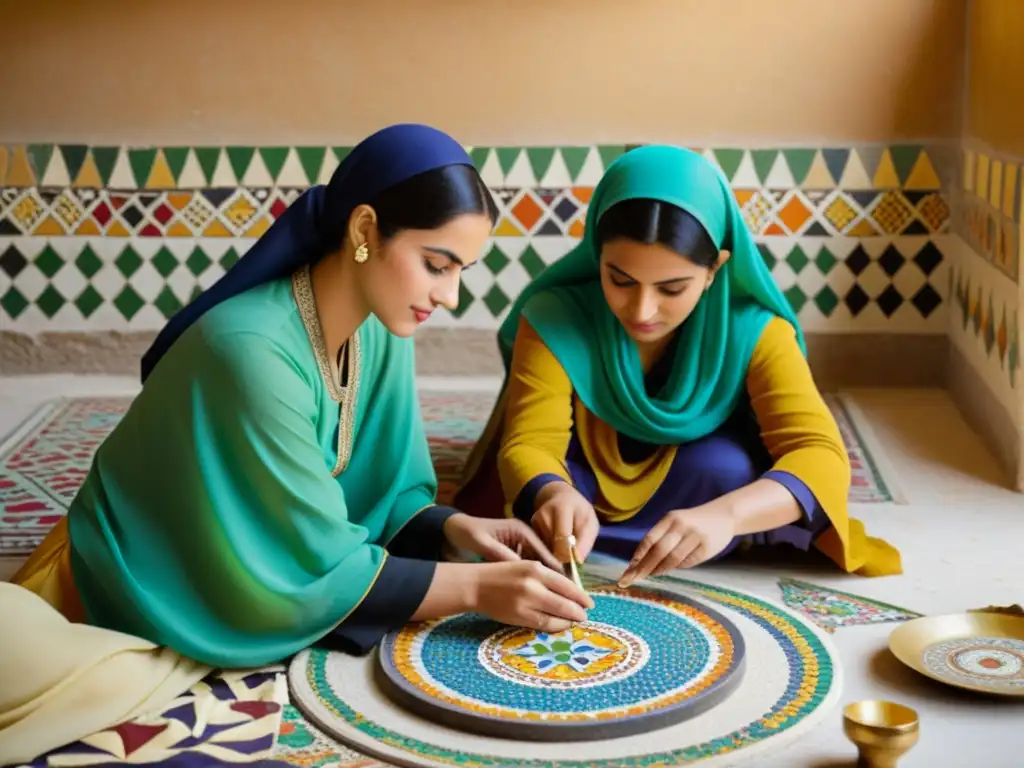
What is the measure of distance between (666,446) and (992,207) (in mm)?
1536

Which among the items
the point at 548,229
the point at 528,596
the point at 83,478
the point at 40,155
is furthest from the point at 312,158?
the point at 528,596

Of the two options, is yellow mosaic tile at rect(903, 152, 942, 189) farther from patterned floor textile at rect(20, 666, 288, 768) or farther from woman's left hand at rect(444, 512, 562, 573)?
patterned floor textile at rect(20, 666, 288, 768)

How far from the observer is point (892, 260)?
4699 millimetres

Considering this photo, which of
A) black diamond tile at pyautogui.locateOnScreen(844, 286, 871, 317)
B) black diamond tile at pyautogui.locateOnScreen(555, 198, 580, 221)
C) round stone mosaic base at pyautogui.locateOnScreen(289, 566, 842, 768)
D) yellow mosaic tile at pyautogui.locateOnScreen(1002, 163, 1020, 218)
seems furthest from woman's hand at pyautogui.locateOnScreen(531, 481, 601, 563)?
black diamond tile at pyautogui.locateOnScreen(844, 286, 871, 317)

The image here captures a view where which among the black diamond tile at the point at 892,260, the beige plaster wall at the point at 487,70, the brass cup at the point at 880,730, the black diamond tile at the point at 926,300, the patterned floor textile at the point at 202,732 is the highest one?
the beige plaster wall at the point at 487,70

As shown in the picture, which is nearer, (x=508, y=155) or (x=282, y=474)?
(x=282, y=474)

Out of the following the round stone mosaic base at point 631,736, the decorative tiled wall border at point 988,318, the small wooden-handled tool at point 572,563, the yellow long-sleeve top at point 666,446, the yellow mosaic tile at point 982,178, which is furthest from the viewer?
the yellow mosaic tile at point 982,178

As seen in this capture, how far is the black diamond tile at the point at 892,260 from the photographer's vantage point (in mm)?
4695

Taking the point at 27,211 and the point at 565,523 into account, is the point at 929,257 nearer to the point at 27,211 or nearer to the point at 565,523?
the point at 565,523

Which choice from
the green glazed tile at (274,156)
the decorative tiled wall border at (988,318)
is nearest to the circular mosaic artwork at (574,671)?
the decorative tiled wall border at (988,318)

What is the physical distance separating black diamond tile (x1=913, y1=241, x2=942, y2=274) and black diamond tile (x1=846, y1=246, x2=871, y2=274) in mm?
161

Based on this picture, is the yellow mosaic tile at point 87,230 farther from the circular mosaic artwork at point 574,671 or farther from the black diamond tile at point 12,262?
the circular mosaic artwork at point 574,671

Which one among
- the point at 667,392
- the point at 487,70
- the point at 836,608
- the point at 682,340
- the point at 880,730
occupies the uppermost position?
the point at 487,70

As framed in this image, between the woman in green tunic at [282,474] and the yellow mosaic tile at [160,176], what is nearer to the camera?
the woman in green tunic at [282,474]
